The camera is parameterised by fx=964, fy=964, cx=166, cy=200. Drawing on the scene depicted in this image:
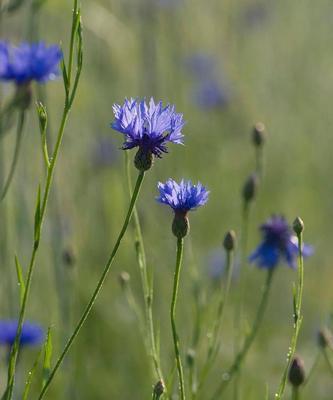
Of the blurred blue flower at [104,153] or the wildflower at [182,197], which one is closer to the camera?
the wildflower at [182,197]

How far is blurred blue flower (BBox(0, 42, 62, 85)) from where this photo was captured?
77.3 inches

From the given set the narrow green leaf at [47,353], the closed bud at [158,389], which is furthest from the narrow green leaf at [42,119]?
the closed bud at [158,389]

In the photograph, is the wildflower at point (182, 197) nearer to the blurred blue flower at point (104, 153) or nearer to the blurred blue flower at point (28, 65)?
the blurred blue flower at point (28, 65)

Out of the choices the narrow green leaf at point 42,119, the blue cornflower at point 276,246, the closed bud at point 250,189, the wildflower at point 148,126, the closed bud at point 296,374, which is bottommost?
the closed bud at point 296,374

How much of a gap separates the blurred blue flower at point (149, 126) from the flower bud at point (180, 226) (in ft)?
0.31

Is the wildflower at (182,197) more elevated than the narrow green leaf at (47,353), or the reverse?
the wildflower at (182,197)

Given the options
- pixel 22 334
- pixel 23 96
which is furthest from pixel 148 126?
pixel 22 334

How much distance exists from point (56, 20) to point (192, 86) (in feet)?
2.90

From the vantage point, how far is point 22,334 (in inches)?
85.8

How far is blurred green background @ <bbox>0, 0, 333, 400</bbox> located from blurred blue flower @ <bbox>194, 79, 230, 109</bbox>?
0.01 meters

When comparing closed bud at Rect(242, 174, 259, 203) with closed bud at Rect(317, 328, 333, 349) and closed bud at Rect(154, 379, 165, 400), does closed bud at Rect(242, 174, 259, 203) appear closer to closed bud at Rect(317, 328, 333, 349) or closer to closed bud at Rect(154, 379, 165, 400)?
closed bud at Rect(317, 328, 333, 349)

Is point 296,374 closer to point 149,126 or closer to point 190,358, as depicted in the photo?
point 190,358

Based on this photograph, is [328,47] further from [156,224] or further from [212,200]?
[156,224]

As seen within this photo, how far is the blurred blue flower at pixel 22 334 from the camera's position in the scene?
207 cm
